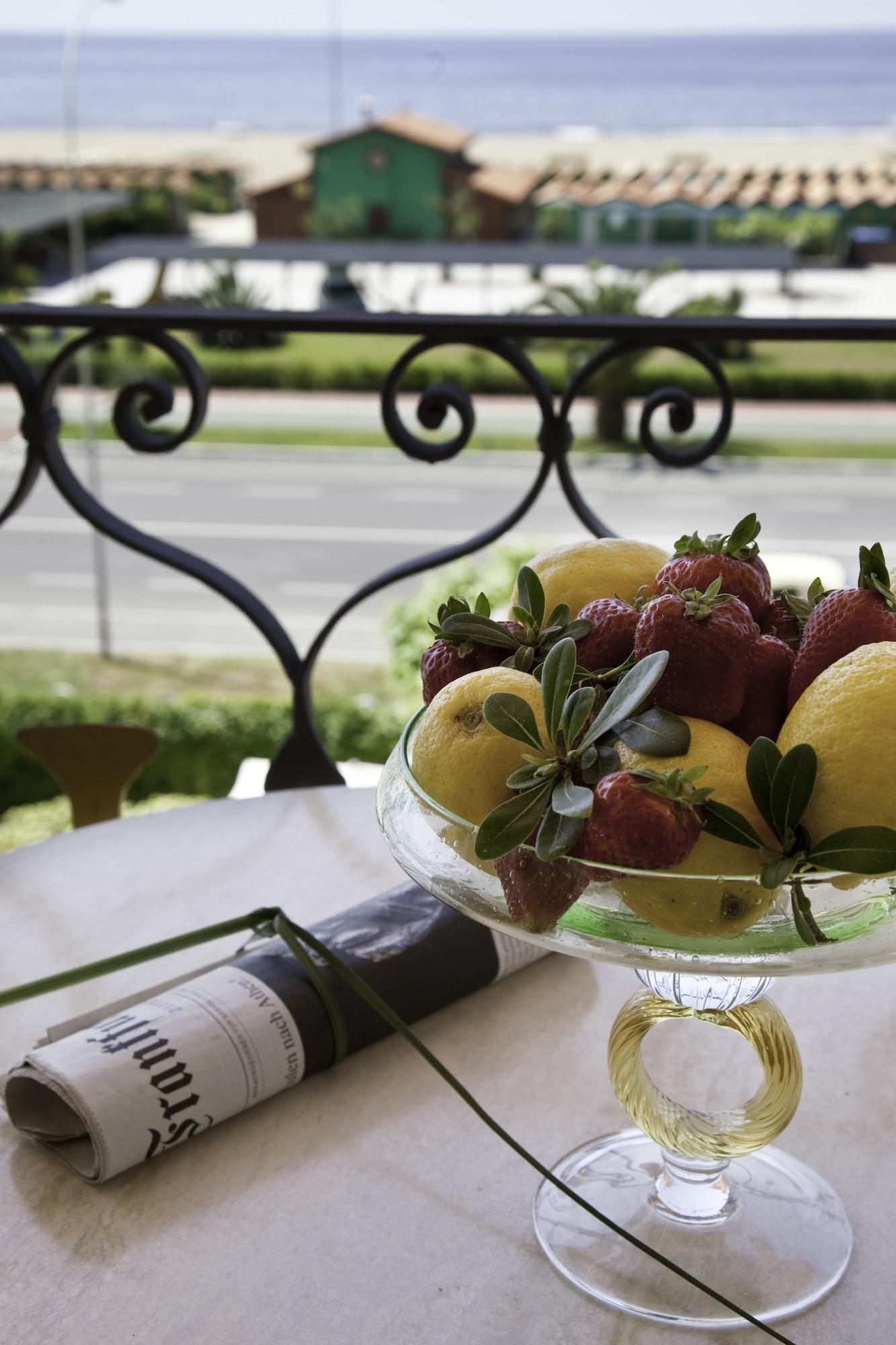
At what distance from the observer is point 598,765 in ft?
1.30

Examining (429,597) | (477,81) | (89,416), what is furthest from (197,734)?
(477,81)

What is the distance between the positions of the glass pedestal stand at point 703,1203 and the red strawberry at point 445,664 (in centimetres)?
13

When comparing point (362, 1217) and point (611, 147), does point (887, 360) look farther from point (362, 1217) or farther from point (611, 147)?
point (362, 1217)

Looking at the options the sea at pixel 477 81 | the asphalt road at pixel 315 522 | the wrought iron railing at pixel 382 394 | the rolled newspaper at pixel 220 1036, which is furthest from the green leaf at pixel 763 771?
the sea at pixel 477 81

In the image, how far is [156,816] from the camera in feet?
2.60

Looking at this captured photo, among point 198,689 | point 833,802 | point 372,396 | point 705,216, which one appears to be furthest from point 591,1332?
point 705,216

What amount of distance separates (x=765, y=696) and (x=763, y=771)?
7 cm

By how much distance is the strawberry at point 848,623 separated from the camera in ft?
1.42

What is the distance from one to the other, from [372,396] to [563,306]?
487cm

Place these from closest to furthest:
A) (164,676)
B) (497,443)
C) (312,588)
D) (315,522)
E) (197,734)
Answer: (197,734) < (164,676) < (312,588) < (315,522) < (497,443)

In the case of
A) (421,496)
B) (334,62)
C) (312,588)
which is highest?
(334,62)

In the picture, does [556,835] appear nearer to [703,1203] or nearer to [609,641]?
[609,641]

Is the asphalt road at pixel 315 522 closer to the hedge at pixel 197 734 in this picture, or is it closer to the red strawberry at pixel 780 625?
the hedge at pixel 197 734

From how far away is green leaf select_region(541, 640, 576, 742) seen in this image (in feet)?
1.31
